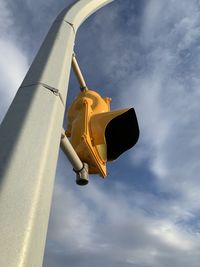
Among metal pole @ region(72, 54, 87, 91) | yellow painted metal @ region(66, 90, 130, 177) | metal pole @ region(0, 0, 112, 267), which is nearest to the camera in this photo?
metal pole @ region(0, 0, 112, 267)

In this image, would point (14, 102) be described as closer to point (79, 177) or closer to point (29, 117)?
point (29, 117)

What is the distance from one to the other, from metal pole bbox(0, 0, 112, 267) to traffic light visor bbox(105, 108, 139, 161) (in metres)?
1.09

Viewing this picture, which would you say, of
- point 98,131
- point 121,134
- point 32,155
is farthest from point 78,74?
point 32,155

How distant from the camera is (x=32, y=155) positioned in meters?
1.27

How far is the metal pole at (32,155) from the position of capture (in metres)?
1.05

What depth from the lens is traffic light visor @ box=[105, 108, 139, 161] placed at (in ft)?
9.43

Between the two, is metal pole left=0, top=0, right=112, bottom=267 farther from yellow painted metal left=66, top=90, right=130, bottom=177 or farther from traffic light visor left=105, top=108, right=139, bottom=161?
traffic light visor left=105, top=108, right=139, bottom=161

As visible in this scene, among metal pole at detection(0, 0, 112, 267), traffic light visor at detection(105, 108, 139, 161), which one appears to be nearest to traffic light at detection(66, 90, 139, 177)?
traffic light visor at detection(105, 108, 139, 161)

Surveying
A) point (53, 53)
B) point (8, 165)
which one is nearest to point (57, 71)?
point (53, 53)

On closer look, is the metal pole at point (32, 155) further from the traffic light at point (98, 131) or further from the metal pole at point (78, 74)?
the metal pole at point (78, 74)

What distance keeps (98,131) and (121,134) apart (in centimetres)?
58

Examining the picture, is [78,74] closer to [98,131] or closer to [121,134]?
[121,134]

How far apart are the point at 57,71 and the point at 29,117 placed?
452 millimetres

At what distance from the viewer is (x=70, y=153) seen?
2098 mm
